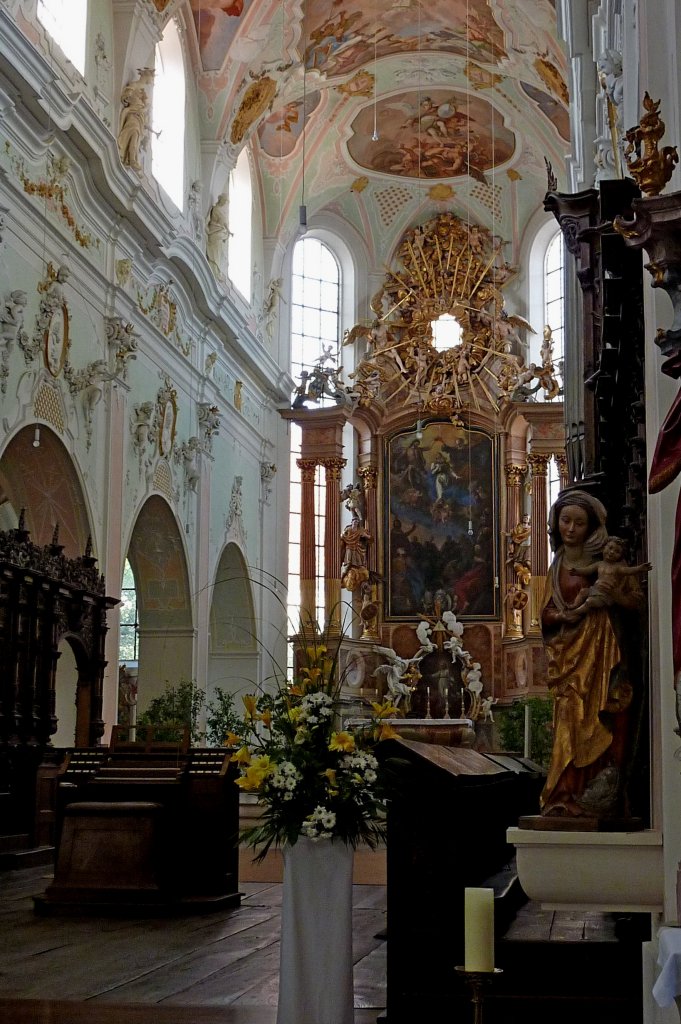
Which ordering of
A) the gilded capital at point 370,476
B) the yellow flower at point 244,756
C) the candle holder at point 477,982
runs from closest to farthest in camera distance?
the candle holder at point 477,982 → the yellow flower at point 244,756 → the gilded capital at point 370,476

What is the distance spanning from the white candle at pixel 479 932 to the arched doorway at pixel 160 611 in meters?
15.1

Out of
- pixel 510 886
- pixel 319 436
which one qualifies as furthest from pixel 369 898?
pixel 319 436

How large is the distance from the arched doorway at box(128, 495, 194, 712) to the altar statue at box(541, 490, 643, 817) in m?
13.2

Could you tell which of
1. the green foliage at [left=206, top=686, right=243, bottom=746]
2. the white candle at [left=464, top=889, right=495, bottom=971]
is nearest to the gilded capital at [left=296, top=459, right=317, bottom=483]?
the green foliage at [left=206, top=686, right=243, bottom=746]

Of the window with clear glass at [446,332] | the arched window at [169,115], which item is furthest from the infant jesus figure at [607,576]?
the window with clear glass at [446,332]

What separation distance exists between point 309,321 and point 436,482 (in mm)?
4005

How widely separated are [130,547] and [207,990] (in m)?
12.3

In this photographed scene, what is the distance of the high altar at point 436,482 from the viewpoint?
22.1 metres

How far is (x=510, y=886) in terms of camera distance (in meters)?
6.35

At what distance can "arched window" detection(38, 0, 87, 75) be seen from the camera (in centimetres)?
1380

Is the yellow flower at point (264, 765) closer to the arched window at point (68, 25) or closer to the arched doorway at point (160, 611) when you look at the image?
the arched window at point (68, 25)

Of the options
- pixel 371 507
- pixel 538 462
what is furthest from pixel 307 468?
pixel 538 462

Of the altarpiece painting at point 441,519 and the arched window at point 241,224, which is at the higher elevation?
the arched window at point 241,224

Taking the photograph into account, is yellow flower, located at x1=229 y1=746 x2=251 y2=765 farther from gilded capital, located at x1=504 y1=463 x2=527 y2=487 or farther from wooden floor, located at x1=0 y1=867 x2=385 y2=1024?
gilded capital, located at x1=504 y1=463 x2=527 y2=487
